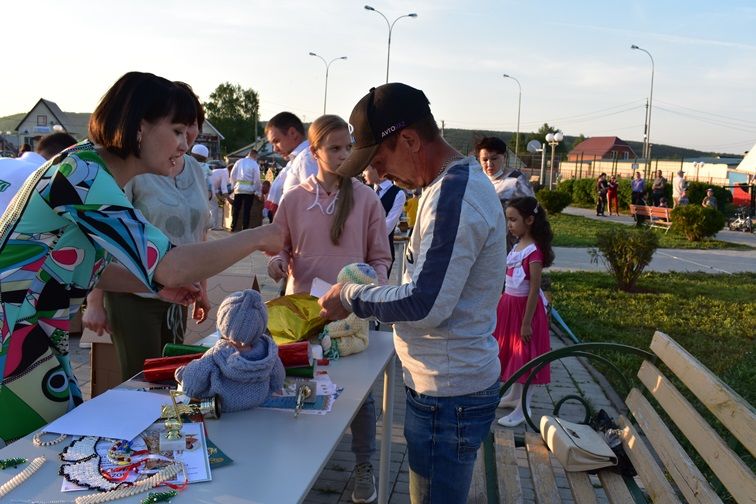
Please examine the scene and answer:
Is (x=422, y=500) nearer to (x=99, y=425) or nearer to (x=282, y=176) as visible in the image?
(x=99, y=425)

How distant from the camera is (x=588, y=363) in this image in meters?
6.37

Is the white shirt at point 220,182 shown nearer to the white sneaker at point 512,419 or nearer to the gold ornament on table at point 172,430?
the white sneaker at point 512,419

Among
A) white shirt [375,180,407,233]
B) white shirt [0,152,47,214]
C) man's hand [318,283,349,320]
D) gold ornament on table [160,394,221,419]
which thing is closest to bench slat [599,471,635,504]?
man's hand [318,283,349,320]

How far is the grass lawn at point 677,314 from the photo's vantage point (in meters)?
6.24

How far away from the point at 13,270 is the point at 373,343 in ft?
5.62

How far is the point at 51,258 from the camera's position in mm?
1823

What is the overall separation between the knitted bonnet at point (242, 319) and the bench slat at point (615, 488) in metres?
1.49

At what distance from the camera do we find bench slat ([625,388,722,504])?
211 centimetres

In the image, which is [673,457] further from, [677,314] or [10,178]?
[677,314]

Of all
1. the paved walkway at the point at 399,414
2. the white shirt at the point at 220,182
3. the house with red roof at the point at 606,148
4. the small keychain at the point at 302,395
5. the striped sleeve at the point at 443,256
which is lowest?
the paved walkway at the point at 399,414

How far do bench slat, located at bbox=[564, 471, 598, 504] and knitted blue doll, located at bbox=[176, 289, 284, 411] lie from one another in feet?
4.26

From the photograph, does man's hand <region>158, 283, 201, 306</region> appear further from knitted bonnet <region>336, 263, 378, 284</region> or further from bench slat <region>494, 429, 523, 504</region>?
bench slat <region>494, 429, 523, 504</region>

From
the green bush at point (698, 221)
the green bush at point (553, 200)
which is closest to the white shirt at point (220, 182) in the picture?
the green bush at point (698, 221)

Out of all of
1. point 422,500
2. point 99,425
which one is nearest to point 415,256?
point 422,500
